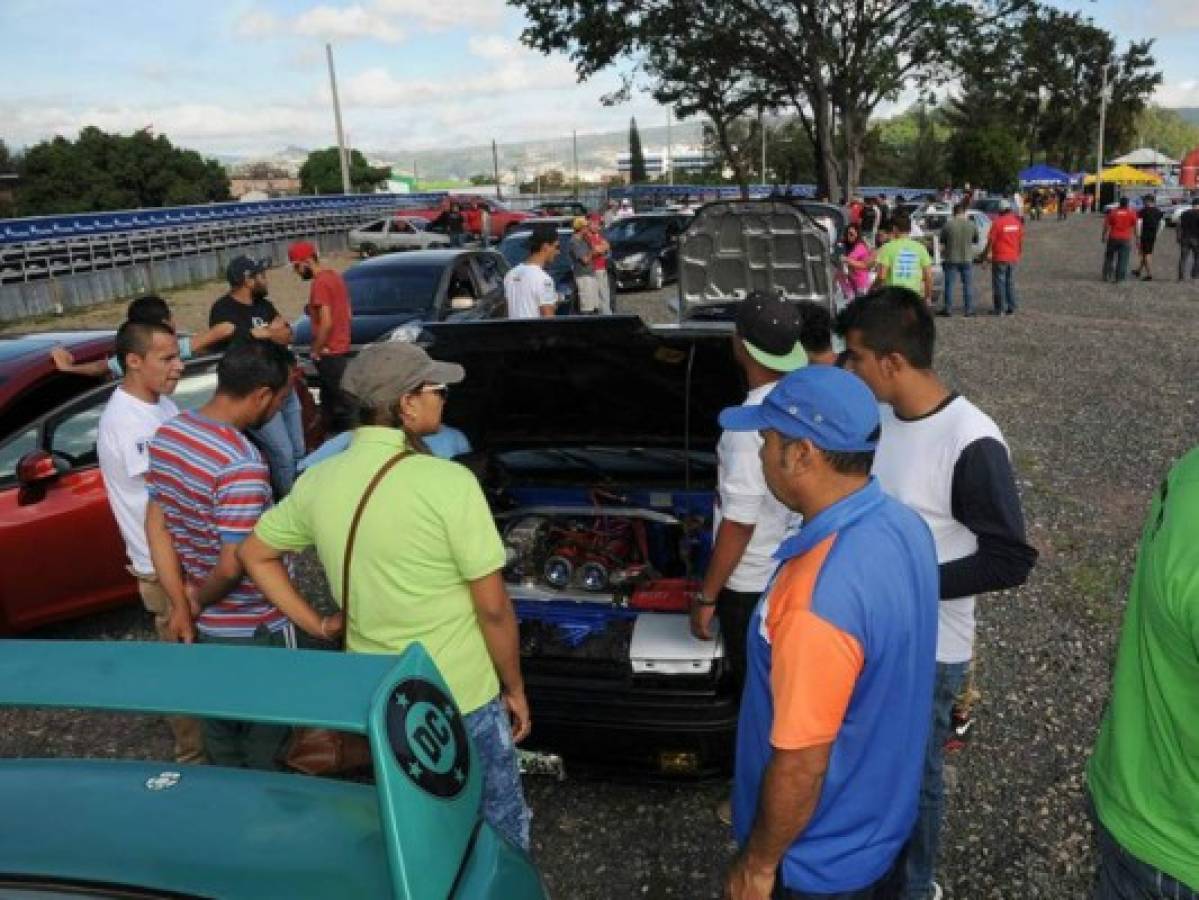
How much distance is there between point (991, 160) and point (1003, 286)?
51155mm

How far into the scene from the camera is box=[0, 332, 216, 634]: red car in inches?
176

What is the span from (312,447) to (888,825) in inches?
220

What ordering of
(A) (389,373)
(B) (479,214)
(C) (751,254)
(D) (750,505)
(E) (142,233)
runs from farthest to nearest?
(B) (479,214), (E) (142,233), (C) (751,254), (D) (750,505), (A) (389,373)

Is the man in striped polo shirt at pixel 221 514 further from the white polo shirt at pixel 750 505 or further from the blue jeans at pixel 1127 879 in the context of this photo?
the blue jeans at pixel 1127 879

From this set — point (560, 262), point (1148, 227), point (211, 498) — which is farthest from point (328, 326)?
point (1148, 227)

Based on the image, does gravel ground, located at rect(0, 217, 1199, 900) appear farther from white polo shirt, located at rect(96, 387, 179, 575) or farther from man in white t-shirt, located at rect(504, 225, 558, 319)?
man in white t-shirt, located at rect(504, 225, 558, 319)

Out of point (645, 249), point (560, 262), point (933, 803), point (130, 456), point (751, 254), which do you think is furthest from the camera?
point (645, 249)

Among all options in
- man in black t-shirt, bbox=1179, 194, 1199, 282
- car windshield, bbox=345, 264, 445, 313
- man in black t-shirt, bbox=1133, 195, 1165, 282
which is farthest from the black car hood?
man in black t-shirt, bbox=1179, 194, 1199, 282

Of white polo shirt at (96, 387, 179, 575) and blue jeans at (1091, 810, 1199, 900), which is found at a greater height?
white polo shirt at (96, 387, 179, 575)

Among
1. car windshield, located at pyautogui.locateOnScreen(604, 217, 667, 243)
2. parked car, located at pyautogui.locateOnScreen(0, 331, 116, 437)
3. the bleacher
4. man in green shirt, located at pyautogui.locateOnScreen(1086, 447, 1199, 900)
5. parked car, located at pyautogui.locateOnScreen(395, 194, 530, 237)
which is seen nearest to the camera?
man in green shirt, located at pyautogui.locateOnScreen(1086, 447, 1199, 900)

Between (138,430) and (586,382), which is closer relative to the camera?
(138,430)

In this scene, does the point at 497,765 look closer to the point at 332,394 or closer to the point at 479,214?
the point at 332,394

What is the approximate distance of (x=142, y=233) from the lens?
69.3 feet

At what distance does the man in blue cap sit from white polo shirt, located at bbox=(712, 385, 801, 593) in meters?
0.88
